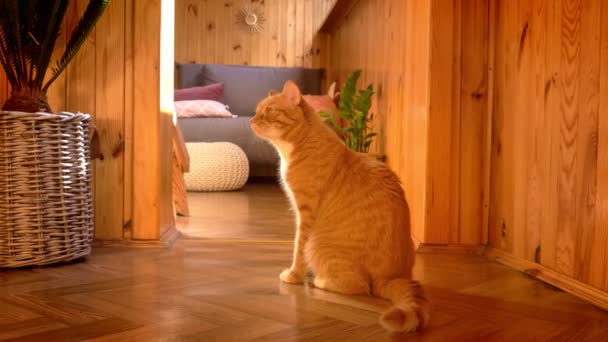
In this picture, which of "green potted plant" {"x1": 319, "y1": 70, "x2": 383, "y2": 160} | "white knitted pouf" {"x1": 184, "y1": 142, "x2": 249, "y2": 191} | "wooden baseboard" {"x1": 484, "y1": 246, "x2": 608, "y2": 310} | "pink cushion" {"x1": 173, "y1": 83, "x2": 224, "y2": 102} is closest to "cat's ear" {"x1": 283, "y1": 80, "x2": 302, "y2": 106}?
"wooden baseboard" {"x1": 484, "y1": 246, "x2": 608, "y2": 310}

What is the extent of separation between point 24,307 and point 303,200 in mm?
727

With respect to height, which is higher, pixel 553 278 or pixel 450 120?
pixel 450 120

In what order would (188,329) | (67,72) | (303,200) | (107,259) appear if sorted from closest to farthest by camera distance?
(188,329)
(303,200)
(107,259)
(67,72)

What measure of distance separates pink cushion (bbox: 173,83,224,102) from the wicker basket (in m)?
3.62

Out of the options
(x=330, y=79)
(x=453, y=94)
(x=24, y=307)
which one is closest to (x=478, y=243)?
(x=453, y=94)

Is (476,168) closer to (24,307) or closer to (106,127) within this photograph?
(106,127)

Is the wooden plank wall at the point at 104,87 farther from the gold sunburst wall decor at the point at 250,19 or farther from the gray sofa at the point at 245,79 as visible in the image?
the gold sunburst wall decor at the point at 250,19

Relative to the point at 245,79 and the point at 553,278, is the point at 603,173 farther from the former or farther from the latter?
the point at 245,79

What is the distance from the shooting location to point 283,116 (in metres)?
1.67

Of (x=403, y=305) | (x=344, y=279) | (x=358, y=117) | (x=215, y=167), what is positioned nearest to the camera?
(x=403, y=305)

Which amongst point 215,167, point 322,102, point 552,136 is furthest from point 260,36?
point 552,136

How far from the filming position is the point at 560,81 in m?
1.59

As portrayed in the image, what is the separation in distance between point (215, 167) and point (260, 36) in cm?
243

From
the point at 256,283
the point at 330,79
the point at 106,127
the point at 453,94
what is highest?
the point at 330,79
